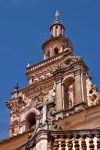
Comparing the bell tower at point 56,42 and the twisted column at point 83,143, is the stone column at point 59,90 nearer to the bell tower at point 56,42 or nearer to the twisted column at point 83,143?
the bell tower at point 56,42

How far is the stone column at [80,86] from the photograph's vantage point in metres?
30.8

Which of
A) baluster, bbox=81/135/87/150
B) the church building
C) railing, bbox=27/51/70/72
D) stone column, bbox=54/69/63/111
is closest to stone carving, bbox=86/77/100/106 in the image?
the church building

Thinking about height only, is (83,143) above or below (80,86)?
below

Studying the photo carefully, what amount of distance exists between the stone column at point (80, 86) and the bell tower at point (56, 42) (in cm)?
1293

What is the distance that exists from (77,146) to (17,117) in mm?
28453

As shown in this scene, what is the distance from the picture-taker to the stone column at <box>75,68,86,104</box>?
30781 mm

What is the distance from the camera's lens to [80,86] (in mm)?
32188

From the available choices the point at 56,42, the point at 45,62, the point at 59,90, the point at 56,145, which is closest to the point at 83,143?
the point at 56,145

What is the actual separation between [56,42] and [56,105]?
58.8 feet

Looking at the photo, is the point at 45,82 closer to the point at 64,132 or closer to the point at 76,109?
the point at 76,109

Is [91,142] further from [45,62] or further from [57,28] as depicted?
[57,28]

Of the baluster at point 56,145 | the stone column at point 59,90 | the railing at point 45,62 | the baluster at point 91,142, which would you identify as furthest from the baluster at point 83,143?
the railing at point 45,62

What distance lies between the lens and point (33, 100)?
124ft

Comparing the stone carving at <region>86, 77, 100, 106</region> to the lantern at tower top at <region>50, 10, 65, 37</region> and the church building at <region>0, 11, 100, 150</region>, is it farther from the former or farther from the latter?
the lantern at tower top at <region>50, 10, 65, 37</region>
